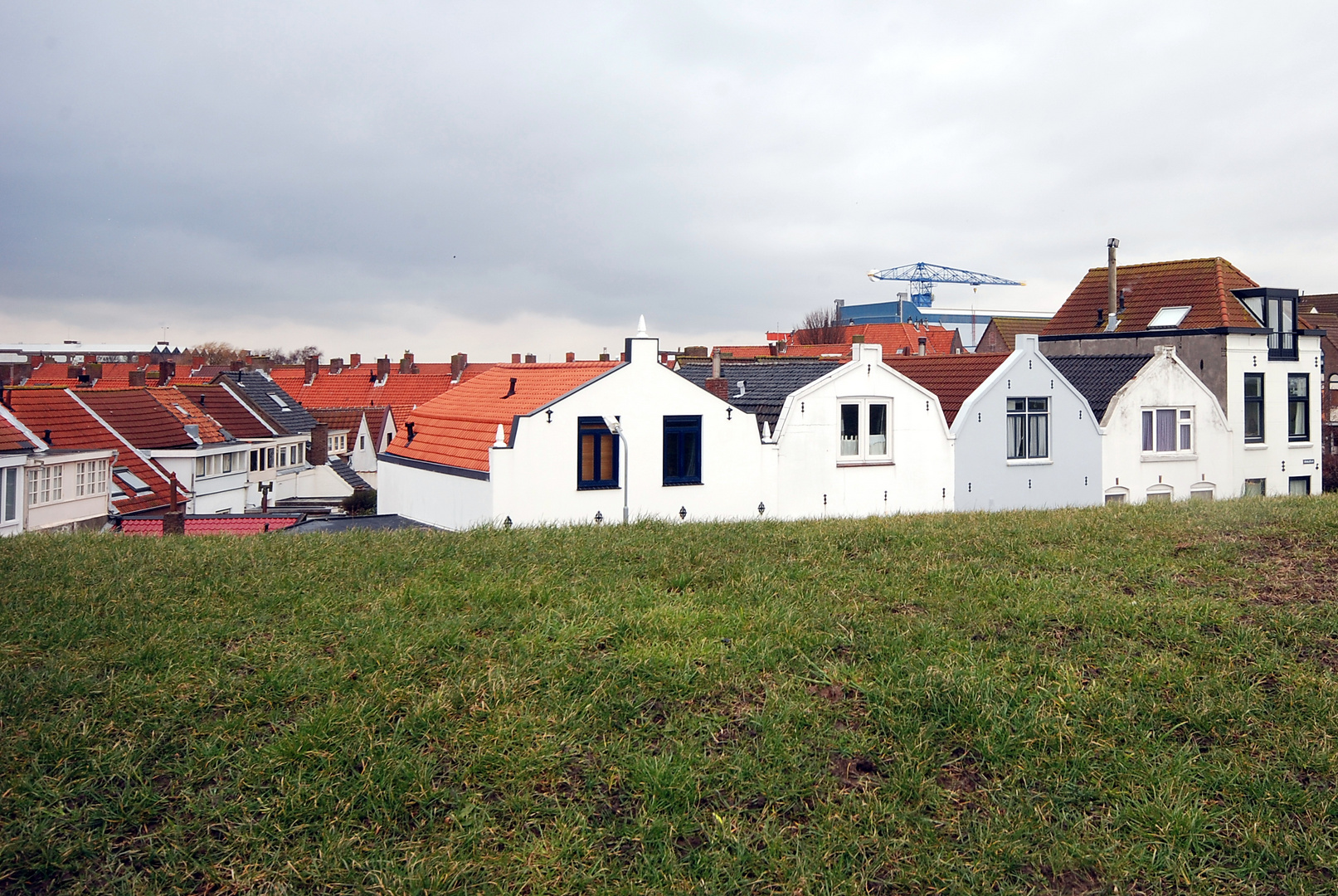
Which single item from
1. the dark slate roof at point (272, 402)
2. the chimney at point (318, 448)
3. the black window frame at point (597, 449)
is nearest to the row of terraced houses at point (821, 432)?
the black window frame at point (597, 449)

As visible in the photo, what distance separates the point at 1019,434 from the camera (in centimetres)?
3206

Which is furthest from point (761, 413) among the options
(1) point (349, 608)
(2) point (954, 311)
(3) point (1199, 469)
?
(2) point (954, 311)

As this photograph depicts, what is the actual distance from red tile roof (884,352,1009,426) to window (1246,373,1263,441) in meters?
11.7

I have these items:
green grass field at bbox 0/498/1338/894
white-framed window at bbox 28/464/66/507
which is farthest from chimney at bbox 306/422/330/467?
green grass field at bbox 0/498/1338/894

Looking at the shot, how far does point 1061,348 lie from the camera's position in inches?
1624

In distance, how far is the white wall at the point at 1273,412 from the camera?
120 ft

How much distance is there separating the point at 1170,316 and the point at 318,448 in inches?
1776

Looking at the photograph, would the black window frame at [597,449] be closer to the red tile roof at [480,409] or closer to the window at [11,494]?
the red tile roof at [480,409]

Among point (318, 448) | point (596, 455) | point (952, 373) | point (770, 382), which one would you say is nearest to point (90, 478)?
point (596, 455)

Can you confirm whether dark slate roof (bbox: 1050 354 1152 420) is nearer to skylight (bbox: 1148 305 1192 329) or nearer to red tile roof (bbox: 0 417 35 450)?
skylight (bbox: 1148 305 1192 329)

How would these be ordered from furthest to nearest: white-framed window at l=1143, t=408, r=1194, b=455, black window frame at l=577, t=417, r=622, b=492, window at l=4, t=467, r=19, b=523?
1. white-framed window at l=1143, t=408, r=1194, b=455
2. window at l=4, t=467, r=19, b=523
3. black window frame at l=577, t=417, r=622, b=492

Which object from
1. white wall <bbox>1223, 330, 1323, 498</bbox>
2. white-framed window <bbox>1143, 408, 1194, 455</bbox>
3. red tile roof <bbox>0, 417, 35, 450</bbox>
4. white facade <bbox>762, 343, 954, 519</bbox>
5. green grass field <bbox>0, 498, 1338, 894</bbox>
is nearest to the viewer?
green grass field <bbox>0, 498, 1338, 894</bbox>

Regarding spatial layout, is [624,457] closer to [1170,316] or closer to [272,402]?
[1170,316]

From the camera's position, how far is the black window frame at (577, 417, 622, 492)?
2645cm
